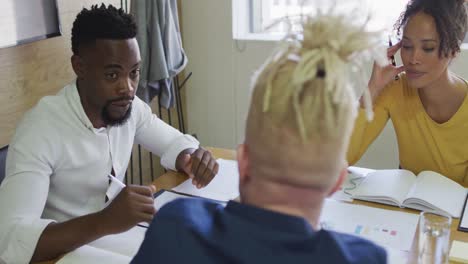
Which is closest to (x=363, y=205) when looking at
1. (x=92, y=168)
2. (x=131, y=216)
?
(x=131, y=216)

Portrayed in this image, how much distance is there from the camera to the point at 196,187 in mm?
1655

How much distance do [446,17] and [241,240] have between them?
131cm

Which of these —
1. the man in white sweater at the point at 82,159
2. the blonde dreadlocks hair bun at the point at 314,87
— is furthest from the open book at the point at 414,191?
the blonde dreadlocks hair bun at the point at 314,87

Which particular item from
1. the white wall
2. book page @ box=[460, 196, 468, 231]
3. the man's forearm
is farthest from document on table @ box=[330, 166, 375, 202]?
the white wall

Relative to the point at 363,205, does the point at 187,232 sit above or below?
above

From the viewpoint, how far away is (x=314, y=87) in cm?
65

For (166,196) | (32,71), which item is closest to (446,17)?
(166,196)

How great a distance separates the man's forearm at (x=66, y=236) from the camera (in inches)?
48.0

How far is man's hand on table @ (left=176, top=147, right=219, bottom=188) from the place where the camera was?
1663 mm

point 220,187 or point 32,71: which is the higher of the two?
point 32,71

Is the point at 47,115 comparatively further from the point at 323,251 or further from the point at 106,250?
the point at 323,251

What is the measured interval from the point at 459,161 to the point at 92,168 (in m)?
1.21

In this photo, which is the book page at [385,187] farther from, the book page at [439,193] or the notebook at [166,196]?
the notebook at [166,196]

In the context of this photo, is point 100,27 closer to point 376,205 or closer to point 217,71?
point 376,205
